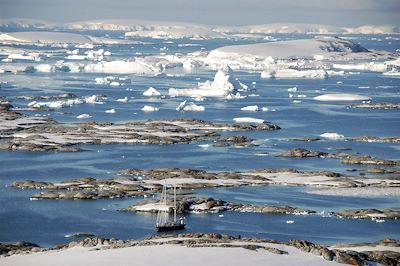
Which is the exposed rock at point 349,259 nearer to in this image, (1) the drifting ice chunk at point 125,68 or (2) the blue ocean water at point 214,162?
(2) the blue ocean water at point 214,162

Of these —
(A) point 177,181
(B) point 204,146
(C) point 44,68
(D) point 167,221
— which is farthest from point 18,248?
(C) point 44,68

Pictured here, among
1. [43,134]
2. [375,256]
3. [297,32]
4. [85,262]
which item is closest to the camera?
[85,262]

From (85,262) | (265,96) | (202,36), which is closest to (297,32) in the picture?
(202,36)

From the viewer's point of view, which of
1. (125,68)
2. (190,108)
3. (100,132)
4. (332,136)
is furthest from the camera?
(125,68)

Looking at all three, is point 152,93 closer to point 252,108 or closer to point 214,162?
point 252,108

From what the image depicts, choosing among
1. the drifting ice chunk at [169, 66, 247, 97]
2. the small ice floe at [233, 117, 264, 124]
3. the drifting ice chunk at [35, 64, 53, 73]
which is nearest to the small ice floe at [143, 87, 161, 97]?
the drifting ice chunk at [169, 66, 247, 97]

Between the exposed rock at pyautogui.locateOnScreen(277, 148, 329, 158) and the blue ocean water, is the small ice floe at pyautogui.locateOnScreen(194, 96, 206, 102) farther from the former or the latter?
the exposed rock at pyautogui.locateOnScreen(277, 148, 329, 158)

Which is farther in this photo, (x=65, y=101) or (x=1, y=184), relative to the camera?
(x=65, y=101)

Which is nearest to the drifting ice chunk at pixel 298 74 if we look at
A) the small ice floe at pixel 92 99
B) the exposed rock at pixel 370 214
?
the small ice floe at pixel 92 99

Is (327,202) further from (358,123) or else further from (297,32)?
(297,32)
